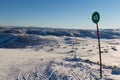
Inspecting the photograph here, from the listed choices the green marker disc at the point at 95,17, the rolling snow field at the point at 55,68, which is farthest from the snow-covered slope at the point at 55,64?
the green marker disc at the point at 95,17

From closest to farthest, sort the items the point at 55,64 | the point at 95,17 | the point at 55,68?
1. the point at 95,17
2. the point at 55,68
3. the point at 55,64

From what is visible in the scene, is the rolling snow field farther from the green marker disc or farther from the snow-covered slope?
the green marker disc

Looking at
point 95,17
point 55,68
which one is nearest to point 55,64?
point 55,68

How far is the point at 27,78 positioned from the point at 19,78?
1.78ft

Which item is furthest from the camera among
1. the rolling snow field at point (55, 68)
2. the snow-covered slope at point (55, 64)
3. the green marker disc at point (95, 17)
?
the snow-covered slope at point (55, 64)

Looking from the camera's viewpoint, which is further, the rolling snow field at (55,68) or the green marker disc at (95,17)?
the rolling snow field at (55,68)

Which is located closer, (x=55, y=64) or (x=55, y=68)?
(x=55, y=68)

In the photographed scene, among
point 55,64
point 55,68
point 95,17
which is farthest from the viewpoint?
point 55,64

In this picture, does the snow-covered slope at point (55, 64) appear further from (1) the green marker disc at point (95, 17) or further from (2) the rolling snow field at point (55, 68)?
(1) the green marker disc at point (95, 17)

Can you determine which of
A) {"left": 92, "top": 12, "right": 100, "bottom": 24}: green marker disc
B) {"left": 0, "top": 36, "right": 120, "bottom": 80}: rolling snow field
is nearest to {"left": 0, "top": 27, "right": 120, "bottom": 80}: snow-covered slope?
{"left": 0, "top": 36, "right": 120, "bottom": 80}: rolling snow field

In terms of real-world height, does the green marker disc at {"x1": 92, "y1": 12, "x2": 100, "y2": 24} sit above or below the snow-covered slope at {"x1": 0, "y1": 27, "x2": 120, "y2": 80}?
above

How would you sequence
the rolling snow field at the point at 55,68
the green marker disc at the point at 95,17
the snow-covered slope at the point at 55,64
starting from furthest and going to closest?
the snow-covered slope at the point at 55,64, the rolling snow field at the point at 55,68, the green marker disc at the point at 95,17

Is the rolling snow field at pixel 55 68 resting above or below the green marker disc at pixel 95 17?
below

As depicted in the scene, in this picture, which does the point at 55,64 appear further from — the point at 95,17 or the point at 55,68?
the point at 95,17
